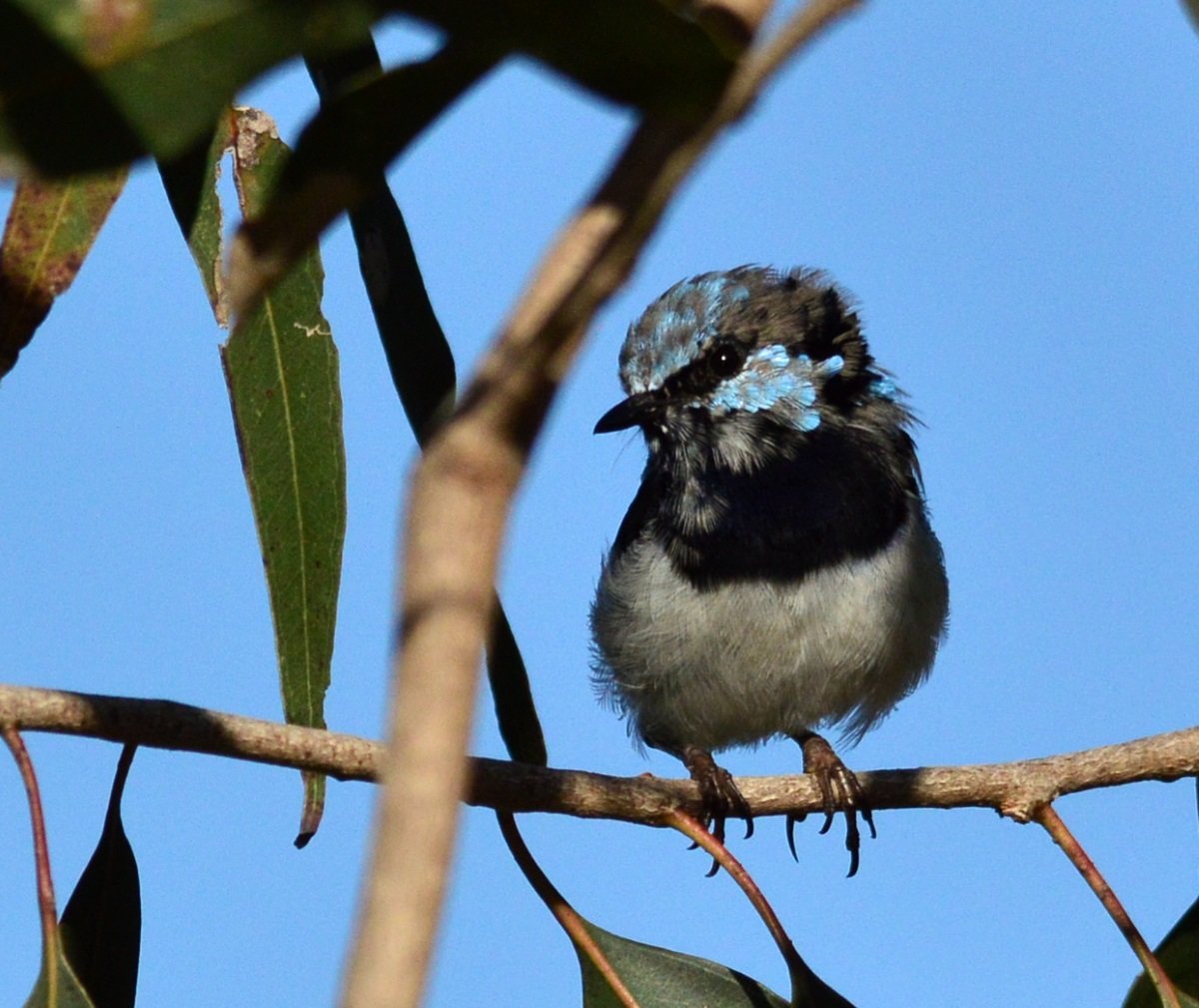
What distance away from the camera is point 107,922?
8.42 ft

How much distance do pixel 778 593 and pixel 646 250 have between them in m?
3.30

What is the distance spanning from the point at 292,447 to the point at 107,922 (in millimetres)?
835

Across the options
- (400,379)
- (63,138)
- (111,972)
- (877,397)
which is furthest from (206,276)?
(877,397)

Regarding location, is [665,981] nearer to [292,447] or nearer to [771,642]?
[292,447]

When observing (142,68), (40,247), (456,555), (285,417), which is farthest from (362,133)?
(285,417)

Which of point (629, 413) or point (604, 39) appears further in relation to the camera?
point (629, 413)

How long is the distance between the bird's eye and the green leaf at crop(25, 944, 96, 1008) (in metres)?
2.78

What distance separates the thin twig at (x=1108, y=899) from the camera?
245 cm

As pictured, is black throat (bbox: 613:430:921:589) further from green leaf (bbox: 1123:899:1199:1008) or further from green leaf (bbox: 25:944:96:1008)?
green leaf (bbox: 25:944:96:1008)

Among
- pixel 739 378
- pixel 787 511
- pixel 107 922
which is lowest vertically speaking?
pixel 107 922

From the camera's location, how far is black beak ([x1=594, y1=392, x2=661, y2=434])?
4.49 metres

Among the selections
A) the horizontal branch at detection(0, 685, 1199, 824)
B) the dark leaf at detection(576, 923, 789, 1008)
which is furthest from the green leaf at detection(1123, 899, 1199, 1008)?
the dark leaf at detection(576, 923, 789, 1008)

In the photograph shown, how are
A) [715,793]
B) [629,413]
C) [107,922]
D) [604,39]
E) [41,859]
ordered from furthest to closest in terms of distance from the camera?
[629,413] < [715,793] < [107,922] < [41,859] < [604,39]

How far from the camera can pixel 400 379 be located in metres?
2.35
